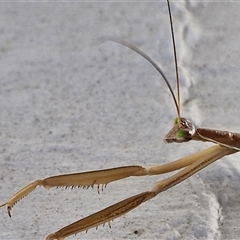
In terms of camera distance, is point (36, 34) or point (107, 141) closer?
point (107, 141)

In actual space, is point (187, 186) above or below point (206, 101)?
below

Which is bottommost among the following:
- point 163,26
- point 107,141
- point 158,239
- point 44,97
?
point 158,239

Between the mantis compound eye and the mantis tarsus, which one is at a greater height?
the mantis compound eye

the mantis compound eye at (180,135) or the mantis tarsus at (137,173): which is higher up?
the mantis compound eye at (180,135)

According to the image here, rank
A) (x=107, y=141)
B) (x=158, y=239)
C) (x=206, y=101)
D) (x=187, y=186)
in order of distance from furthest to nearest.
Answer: (x=206, y=101), (x=107, y=141), (x=187, y=186), (x=158, y=239)

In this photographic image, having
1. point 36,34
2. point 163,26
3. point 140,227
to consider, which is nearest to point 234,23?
point 163,26

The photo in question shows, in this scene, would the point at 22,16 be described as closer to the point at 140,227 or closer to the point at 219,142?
the point at 140,227

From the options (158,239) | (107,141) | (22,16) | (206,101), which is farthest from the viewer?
(22,16)
